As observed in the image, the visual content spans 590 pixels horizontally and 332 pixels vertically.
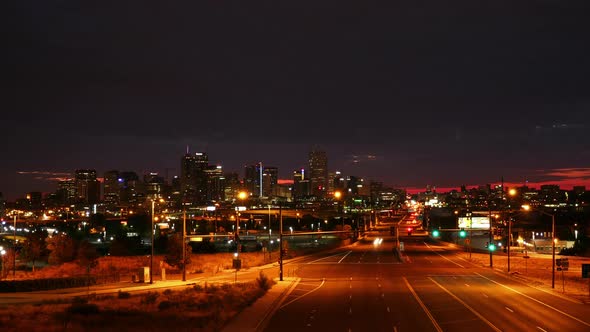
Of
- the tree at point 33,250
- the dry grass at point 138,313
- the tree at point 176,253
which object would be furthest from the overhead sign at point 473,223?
the dry grass at point 138,313

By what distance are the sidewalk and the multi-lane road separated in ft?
1.77

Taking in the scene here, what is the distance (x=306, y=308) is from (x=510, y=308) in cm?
1256

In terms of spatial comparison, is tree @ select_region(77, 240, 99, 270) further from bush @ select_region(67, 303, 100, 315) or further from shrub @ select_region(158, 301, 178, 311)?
bush @ select_region(67, 303, 100, 315)

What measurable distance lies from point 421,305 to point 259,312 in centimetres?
1069

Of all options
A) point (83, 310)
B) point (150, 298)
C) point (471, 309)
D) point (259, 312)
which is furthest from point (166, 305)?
point (471, 309)

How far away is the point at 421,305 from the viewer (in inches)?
1592

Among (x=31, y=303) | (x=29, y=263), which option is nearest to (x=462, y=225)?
(x=29, y=263)

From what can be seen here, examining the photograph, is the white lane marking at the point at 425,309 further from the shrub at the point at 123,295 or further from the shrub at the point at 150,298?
the shrub at the point at 123,295

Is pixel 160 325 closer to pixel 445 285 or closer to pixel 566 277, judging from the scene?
pixel 445 285

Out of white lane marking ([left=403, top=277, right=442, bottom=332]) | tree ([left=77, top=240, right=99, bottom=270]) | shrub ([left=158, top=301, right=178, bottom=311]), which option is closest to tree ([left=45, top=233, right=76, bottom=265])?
tree ([left=77, top=240, right=99, bottom=270])

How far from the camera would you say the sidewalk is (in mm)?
31438

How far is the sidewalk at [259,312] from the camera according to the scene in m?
31.4

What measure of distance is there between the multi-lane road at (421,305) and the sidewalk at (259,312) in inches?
21.2

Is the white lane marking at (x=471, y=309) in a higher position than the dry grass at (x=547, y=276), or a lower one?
higher
